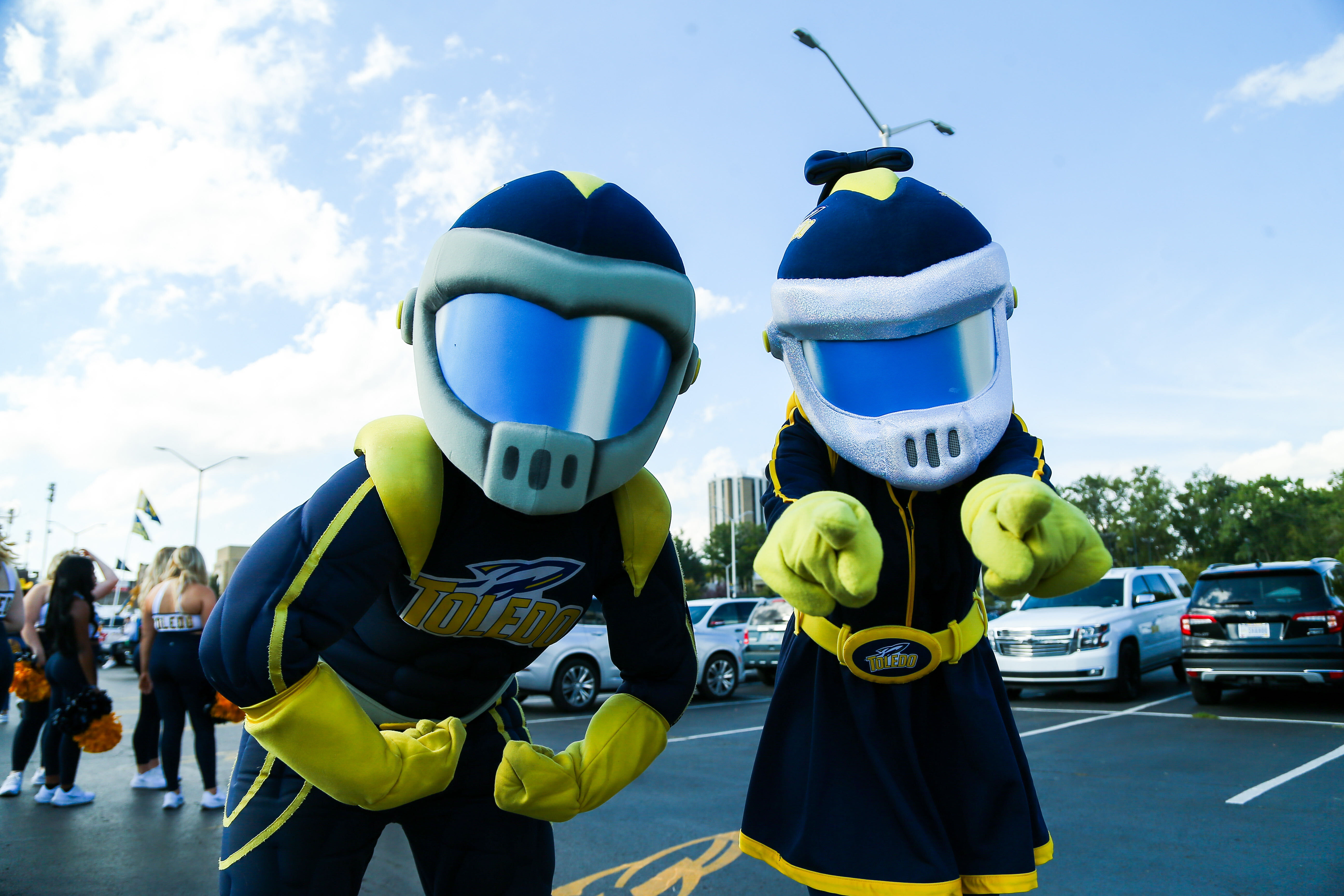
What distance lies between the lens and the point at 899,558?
73.7 inches

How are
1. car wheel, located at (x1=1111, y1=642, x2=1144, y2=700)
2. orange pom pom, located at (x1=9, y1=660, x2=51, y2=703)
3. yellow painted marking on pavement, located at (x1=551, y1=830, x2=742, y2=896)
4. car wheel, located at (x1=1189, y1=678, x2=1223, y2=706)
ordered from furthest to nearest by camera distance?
car wheel, located at (x1=1111, y1=642, x2=1144, y2=700) → car wheel, located at (x1=1189, y1=678, x2=1223, y2=706) → orange pom pom, located at (x1=9, y1=660, x2=51, y2=703) → yellow painted marking on pavement, located at (x1=551, y1=830, x2=742, y2=896)

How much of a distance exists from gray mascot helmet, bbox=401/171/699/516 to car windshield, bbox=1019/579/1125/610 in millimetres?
9736

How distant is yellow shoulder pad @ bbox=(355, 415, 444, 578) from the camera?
1.60m

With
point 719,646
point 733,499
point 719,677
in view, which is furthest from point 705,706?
point 733,499

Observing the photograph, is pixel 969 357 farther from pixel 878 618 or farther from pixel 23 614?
pixel 23 614

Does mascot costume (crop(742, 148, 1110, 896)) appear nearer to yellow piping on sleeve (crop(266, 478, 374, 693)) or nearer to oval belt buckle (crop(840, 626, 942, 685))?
oval belt buckle (crop(840, 626, 942, 685))

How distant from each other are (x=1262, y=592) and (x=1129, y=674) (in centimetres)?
196

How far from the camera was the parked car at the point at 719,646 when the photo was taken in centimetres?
1096

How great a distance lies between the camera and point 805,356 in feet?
6.24

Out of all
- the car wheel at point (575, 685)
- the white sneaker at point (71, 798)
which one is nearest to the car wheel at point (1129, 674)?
the car wheel at point (575, 685)

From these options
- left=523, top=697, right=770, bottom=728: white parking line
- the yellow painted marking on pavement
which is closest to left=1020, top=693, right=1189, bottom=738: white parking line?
left=523, top=697, right=770, bottom=728: white parking line

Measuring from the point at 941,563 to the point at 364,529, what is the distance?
48.9 inches

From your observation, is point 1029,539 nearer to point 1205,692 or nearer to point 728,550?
point 1205,692

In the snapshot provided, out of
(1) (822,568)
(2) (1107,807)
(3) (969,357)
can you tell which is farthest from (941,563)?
(2) (1107,807)
